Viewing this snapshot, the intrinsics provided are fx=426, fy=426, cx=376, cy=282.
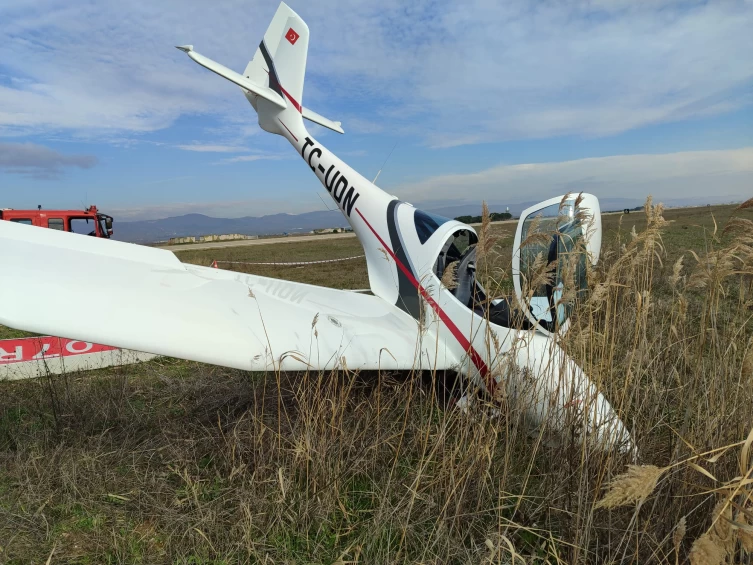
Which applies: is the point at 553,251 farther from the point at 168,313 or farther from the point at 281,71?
the point at 281,71

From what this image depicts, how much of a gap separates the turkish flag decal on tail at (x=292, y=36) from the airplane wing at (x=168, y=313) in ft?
19.2

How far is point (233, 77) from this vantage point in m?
7.23

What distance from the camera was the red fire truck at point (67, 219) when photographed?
587 inches

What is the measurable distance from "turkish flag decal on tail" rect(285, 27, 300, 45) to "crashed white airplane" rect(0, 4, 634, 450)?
465 cm

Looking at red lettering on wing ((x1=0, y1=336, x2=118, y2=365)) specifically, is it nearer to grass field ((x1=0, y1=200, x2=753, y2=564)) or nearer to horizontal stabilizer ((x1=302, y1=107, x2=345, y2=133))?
grass field ((x1=0, y1=200, x2=753, y2=564))

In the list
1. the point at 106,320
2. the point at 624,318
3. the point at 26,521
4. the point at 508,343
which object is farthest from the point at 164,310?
the point at 624,318

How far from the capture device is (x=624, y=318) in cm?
289

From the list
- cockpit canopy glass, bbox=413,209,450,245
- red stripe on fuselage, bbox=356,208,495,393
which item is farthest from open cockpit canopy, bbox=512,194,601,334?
cockpit canopy glass, bbox=413,209,450,245

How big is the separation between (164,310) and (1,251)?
1.04 metres

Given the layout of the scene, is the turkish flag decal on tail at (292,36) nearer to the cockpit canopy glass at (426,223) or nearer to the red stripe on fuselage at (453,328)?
the cockpit canopy glass at (426,223)

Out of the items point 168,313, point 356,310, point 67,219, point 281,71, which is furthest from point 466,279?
point 67,219

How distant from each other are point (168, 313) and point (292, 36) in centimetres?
713

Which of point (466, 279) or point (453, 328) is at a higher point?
point (466, 279)

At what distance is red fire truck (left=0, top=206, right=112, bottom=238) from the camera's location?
587 inches
